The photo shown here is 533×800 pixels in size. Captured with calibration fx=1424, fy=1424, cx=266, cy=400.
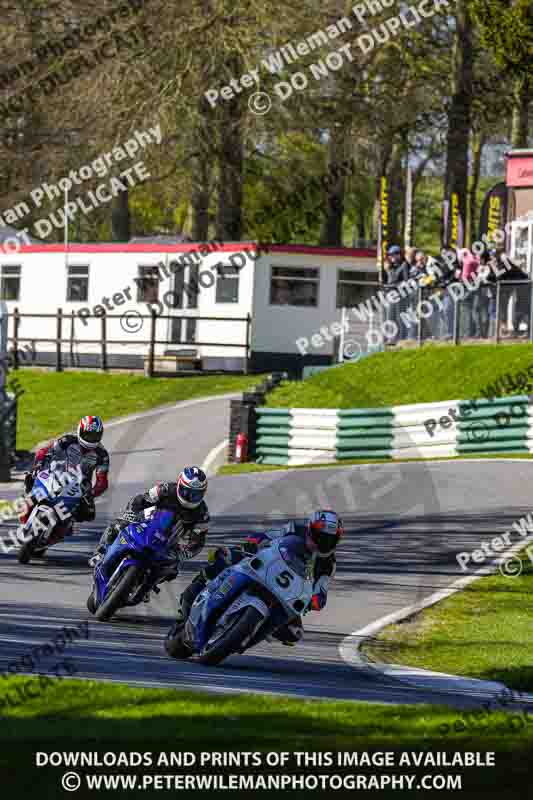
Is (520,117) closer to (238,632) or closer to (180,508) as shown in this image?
(180,508)

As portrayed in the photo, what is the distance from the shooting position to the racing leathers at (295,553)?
414 inches

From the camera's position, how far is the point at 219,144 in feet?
135

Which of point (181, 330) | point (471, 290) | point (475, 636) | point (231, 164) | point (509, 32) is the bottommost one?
point (475, 636)

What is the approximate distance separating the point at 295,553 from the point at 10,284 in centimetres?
3351

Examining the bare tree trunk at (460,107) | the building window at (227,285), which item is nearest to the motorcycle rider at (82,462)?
the bare tree trunk at (460,107)

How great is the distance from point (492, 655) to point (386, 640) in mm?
991

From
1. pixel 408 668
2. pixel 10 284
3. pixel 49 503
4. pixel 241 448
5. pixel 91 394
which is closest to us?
pixel 408 668

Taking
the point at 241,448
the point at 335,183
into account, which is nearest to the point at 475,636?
the point at 241,448

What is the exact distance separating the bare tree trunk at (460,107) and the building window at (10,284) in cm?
1328

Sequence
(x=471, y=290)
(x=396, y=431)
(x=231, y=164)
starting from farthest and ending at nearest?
(x=231, y=164), (x=471, y=290), (x=396, y=431)

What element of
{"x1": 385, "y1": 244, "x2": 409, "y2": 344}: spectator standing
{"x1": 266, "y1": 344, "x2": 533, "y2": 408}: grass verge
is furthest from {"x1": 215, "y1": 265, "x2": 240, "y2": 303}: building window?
{"x1": 385, "y1": 244, "x2": 409, "y2": 344}: spectator standing

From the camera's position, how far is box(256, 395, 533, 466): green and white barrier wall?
949 inches

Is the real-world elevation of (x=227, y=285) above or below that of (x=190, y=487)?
above

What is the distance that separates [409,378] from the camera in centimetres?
2777
